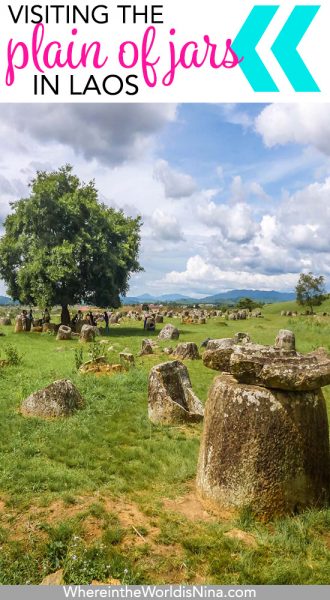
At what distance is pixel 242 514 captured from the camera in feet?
22.0

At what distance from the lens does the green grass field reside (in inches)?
217

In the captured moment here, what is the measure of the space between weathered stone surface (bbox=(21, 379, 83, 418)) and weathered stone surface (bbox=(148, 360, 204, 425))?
2.39m

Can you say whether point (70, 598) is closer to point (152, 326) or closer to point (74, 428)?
point (74, 428)

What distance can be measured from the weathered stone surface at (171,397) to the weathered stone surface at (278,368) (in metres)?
5.04

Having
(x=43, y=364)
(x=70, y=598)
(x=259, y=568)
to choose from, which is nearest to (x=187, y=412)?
(x=259, y=568)

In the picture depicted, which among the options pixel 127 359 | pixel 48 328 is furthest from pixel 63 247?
pixel 127 359

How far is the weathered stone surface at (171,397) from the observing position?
11.8 m

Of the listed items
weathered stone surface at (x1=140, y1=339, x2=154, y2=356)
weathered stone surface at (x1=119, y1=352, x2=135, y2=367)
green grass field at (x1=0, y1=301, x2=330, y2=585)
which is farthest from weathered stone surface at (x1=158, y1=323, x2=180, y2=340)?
green grass field at (x1=0, y1=301, x2=330, y2=585)

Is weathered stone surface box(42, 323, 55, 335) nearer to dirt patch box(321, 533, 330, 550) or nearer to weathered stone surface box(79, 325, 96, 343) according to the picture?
weathered stone surface box(79, 325, 96, 343)

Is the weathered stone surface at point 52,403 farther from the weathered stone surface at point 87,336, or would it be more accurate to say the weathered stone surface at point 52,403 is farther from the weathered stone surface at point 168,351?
the weathered stone surface at point 87,336

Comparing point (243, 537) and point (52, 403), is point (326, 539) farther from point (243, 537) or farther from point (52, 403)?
point (52, 403)

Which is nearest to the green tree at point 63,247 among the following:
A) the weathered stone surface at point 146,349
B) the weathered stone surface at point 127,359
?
the weathered stone surface at point 146,349

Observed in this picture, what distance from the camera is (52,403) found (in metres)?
11.6

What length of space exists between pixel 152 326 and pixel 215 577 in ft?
117
